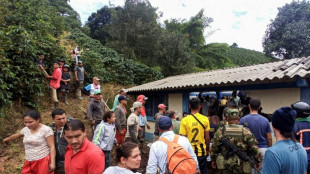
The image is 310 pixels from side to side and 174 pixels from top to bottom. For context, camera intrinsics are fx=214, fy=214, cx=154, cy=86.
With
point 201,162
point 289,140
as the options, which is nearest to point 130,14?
point 201,162

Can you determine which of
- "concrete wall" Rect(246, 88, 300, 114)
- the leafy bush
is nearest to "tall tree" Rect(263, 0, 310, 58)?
the leafy bush

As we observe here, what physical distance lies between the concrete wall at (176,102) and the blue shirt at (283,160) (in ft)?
23.7

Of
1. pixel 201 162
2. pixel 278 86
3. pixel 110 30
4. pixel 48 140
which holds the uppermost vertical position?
pixel 110 30

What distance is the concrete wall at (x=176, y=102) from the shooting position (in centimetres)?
910

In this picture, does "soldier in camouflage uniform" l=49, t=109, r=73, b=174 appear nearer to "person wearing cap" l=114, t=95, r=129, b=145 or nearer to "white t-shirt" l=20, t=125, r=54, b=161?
"white t-shirt" l=20, t=125, r=54, b=161

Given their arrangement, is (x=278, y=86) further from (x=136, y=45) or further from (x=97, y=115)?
(x=136, y=45)

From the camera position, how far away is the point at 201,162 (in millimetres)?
3848

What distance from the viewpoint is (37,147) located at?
318 cm

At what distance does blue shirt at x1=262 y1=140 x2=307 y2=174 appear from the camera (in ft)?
5.71

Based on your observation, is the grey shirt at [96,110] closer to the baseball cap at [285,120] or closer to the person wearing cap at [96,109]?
the person wearing cap at [96,109]

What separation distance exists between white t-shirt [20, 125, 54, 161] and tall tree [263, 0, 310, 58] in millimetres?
22591

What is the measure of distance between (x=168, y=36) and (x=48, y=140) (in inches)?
644

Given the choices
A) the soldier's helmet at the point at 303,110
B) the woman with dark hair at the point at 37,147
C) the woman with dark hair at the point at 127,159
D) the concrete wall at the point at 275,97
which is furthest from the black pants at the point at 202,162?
the concrete wall at the point at 275,97

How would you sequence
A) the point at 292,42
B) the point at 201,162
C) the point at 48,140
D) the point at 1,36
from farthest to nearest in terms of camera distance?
the point at 292,42 → the point at 1,36 → the point at 201,162 → the point at 48,140
